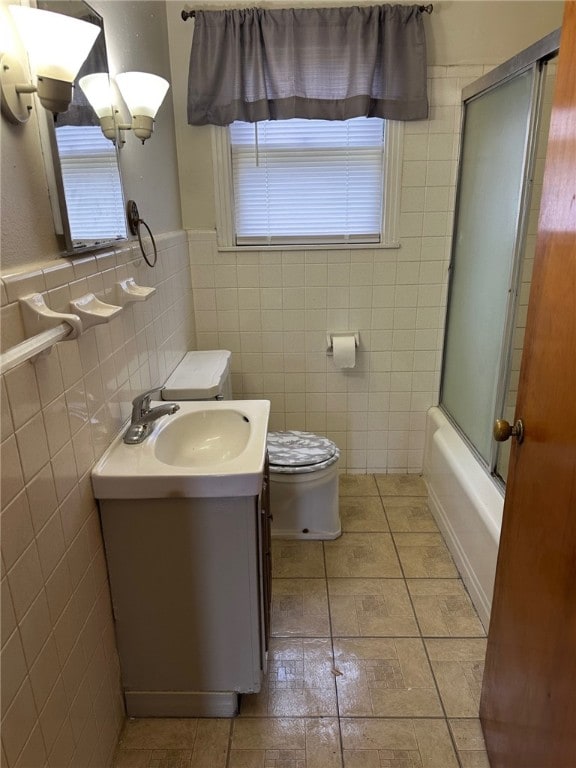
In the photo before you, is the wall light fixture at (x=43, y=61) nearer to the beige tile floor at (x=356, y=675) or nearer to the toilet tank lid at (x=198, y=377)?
the toilet tank lid at (x=198, y=377)

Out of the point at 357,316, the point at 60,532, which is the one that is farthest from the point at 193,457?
the point at 357,316

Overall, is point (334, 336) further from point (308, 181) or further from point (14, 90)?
Answer: point (14, 90)

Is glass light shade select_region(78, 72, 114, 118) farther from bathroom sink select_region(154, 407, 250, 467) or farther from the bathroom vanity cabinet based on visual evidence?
the bathroom vanity cabinet

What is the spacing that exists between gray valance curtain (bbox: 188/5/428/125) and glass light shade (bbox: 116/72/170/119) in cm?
77

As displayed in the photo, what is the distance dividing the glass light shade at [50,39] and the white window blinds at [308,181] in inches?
62.0

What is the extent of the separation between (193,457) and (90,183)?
35.6 inches

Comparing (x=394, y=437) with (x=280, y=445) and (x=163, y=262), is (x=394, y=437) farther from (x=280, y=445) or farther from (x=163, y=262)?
(x=163, y=262)

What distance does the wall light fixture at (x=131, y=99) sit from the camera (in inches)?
57.7

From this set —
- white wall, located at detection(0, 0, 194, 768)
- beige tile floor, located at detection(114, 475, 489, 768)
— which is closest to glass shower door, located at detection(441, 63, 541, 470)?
beige tile floor, located at detection(114, 475, 489, 768)

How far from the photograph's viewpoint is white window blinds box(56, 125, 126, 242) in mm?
1252

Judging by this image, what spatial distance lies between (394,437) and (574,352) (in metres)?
2.02

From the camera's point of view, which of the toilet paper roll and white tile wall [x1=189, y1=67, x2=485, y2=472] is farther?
the toilet paper roll

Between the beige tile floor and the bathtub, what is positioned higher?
the bathtub

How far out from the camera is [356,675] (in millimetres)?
1751
